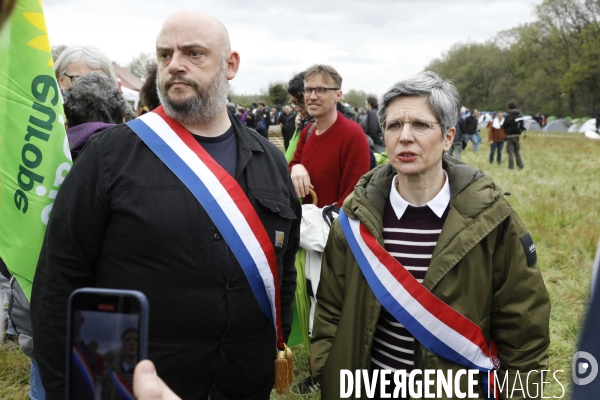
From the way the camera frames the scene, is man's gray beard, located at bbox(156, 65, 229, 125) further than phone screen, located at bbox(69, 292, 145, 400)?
Yes

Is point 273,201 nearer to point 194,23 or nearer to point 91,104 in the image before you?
point 194,23

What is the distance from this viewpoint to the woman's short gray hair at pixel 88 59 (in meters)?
3.33

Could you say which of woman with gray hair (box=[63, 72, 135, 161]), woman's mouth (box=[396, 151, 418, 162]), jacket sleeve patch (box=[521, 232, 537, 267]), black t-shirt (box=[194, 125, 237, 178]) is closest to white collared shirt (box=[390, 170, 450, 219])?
woman's mouth (box=[396, 151, 418, 162])

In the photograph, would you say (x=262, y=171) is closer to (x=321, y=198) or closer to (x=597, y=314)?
(x=321, y=198)

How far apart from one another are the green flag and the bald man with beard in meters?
0.20

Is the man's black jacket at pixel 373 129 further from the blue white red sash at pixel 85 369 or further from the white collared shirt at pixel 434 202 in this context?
the blue white red sash at pixel 85 369

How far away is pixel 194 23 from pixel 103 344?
1.58m

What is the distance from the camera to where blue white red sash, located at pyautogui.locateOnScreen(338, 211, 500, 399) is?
2250mm

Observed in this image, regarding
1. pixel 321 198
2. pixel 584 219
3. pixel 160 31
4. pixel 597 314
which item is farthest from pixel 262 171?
pixel 584 219

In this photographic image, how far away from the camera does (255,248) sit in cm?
225

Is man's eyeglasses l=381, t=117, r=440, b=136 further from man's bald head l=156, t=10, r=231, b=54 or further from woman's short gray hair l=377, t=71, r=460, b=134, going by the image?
man's bald head l=156, t=10, r=231, b=54

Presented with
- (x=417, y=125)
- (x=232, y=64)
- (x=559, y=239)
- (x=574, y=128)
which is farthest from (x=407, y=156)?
(x=574, y=128)

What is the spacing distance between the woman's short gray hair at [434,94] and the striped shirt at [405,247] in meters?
0.31

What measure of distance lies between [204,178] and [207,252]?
0.30 metres
